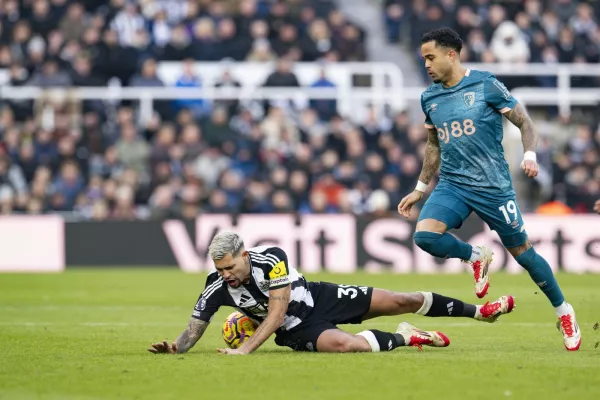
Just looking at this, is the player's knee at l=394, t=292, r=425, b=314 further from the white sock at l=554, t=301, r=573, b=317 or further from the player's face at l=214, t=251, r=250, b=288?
the player's face at l=214, t=251, r=250, b=288

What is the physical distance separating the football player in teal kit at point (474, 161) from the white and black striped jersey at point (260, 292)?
114 cm

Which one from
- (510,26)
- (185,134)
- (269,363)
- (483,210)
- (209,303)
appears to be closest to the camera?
(269,363)

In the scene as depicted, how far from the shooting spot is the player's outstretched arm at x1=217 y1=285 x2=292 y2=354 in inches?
360

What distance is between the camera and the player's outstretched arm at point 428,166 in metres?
10.4

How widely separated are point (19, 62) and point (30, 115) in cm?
124

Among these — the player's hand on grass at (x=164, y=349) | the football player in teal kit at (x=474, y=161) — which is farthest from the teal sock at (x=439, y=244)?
the player's hand on grass at (x=164, y=349)

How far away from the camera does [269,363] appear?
28.8ft

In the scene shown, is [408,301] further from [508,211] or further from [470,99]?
[470,99]

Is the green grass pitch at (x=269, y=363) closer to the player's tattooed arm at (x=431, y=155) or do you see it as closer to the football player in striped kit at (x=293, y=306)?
the football player in striped kit at (x=293, y=306)

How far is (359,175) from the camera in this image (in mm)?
23188

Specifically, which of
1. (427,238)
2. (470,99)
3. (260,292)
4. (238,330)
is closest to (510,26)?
Answer: (470,99)

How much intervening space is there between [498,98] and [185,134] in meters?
13.5

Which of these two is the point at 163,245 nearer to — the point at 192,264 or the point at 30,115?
the point at 192,264

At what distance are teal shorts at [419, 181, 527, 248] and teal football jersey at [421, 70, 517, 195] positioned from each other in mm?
68
